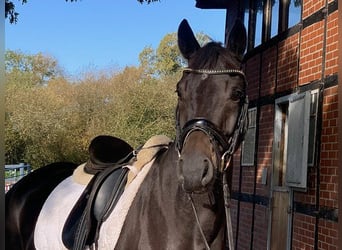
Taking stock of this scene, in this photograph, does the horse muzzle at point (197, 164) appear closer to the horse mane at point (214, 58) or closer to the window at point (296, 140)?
the horse mane at point (214, 58)

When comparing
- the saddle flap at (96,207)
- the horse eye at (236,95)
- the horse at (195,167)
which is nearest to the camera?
the horse at (195,167)

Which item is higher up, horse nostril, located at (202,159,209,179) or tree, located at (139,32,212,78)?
tree, located at (139,32,212,78)

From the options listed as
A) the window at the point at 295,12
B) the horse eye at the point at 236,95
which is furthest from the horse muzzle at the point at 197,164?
the window at the point at 295,12

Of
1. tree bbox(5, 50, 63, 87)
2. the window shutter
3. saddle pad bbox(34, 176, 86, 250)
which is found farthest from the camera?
tree bbox(5, 50, 63, 87)

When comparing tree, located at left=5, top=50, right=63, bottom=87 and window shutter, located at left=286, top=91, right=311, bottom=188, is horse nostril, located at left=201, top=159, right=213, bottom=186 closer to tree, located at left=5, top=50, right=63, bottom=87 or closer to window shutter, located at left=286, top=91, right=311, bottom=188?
window shutter, located at left=286, top=91, right=311, bottom=188

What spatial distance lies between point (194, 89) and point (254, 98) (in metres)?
5.02

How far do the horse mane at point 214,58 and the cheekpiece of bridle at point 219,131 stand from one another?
35mm

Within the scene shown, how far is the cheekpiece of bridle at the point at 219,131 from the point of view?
229 cm

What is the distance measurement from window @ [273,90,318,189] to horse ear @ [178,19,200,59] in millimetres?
2601

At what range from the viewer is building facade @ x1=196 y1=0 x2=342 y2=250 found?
4766 mm

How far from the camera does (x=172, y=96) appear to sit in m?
23.4

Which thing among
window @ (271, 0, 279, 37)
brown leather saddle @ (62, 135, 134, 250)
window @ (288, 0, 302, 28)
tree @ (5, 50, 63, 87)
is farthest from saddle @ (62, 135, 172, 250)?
tree @ (5, 50, 63, 87)

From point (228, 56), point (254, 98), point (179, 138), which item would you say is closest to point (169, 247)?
point (179, 138)

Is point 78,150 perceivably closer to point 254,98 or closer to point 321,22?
point 254,98
